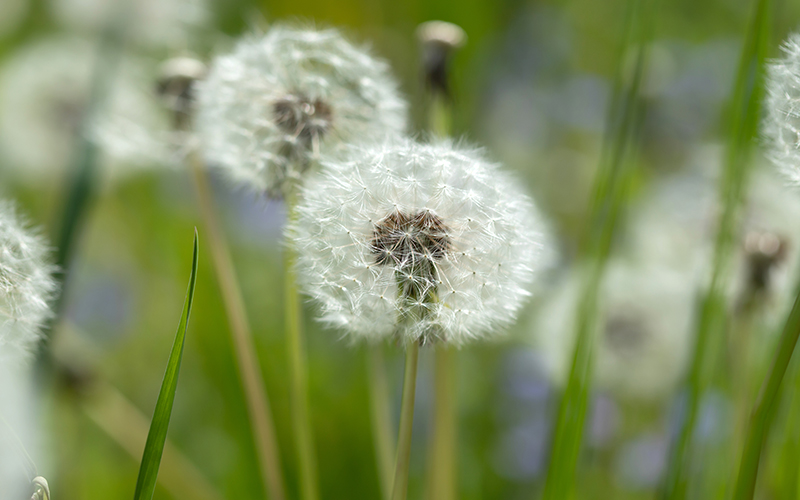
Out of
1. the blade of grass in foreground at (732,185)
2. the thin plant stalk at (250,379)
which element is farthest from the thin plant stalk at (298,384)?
the blade of grass in foreground at (732,185)

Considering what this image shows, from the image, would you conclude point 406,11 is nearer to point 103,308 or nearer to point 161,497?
point 103,308

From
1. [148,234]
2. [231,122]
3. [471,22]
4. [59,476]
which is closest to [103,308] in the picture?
[148,234]

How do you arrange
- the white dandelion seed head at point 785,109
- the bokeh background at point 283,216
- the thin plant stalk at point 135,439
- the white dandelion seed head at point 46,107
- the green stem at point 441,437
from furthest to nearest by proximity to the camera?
the white dandelion seed head at point 46,107
the bokeh background at point 283,216
the thin plant stalk at point 135,439
the green stem at point 441,437
the white dandelion seed head at point 785,109

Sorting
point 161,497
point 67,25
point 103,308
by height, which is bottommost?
point 161,497

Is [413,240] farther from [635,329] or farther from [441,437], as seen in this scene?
[635,329]

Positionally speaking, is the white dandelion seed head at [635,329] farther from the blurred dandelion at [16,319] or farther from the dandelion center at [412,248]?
the blurred dandelion at [16,319]

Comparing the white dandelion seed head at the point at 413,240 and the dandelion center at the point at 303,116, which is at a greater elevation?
the dandelion center at the point at 303,116

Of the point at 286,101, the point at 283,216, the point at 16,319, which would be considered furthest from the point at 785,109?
the point at 283,216
